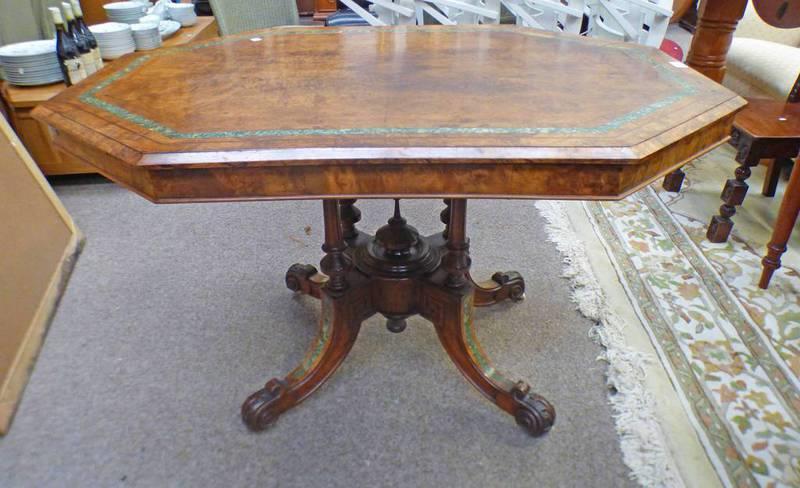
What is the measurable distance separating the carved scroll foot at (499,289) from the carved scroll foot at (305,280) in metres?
0.46

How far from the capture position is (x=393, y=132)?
0.89 meters

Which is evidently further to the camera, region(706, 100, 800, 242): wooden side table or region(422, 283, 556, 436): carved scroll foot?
region(706, 100, 800, 242): wooden side table

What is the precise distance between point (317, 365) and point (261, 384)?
0.60ft

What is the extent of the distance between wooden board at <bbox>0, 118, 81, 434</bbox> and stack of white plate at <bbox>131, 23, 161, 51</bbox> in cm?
83

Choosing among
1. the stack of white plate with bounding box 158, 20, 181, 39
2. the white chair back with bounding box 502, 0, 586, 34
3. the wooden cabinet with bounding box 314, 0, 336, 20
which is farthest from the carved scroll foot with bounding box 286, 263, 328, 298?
the wooden cabinet with bounding box 314, 0, 336, 20

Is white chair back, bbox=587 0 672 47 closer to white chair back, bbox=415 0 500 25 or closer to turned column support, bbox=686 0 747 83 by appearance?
white chair back, bbox=415 0 500 25

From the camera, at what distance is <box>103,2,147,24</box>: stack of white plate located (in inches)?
102

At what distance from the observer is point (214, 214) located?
2254 millimetres

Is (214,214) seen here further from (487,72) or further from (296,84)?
(487,72)

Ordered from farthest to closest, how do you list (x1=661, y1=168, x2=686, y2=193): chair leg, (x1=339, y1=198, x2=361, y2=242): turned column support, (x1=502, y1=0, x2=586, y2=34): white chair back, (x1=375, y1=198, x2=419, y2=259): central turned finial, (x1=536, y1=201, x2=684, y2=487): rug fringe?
(x1=502, y1=0, x2=586, y2=34): white chair back
(x1=661, y1=168, x2=686, y2=193): chair leg
(x1=339, y1=198, x2=361, y2=242): turned column support
(x1=375, y1=198, x2=419, y2=259): central turned finial
(x1=536, y1=201, x2=684, y2=487): rug fringe

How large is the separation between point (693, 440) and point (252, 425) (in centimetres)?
100

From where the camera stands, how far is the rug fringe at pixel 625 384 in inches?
48.2

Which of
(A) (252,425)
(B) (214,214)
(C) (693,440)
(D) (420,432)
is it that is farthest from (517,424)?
(B) (214,214)

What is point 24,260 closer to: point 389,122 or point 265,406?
point 265,406
